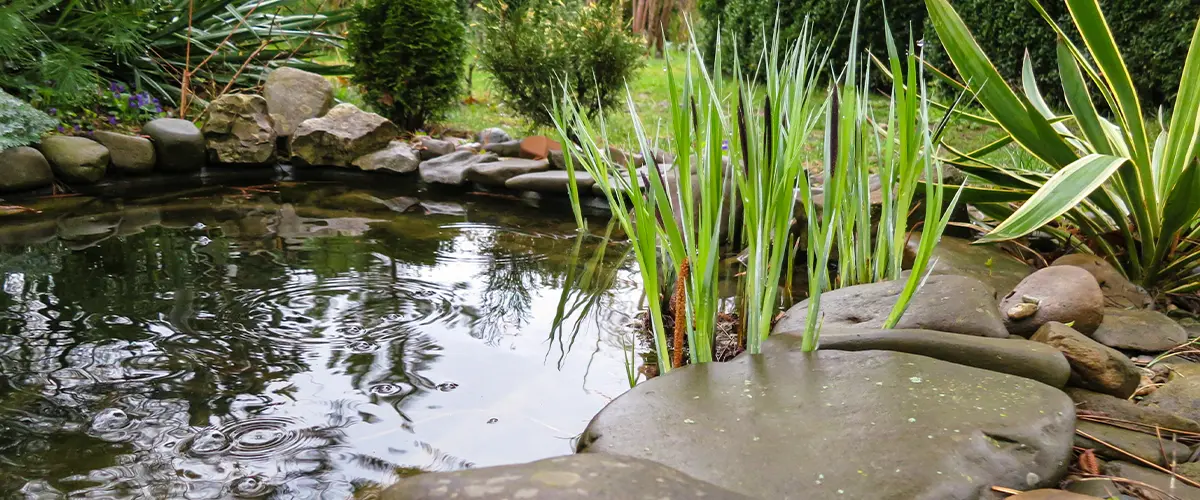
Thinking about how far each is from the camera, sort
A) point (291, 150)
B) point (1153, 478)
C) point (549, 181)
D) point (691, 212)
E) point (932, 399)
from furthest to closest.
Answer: point (291, 150), point (549, 181), point (691, 212), point (932, 399), point (1153, 478)

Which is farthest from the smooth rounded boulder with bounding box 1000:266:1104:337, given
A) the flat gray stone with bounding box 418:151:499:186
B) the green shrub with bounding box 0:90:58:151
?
the green shrub with bounding box 0:90:58:151

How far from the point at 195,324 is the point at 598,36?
12.5ft

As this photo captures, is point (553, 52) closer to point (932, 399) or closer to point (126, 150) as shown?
point (126, 150)

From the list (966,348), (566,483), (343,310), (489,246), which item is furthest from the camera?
(489,246)

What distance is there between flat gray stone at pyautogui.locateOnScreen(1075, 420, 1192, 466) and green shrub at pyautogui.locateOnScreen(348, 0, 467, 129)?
5.21 metres

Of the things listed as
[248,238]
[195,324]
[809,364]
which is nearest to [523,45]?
[248,238]

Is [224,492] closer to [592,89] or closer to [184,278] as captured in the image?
[184,278]

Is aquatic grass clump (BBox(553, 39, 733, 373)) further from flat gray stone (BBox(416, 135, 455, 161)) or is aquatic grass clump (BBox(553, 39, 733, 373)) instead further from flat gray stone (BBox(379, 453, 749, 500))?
flat gray stone (BBox(416, 135, 455, 161))

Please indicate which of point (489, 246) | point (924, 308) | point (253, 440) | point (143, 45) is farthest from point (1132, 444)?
point (143, 45)

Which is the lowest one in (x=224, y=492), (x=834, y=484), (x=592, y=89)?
(x=224, y=492)

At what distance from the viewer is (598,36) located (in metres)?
5.65

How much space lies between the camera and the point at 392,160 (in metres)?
5.32

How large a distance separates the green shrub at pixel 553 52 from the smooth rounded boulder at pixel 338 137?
3.16 feet

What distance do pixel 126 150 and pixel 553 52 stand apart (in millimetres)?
2744
